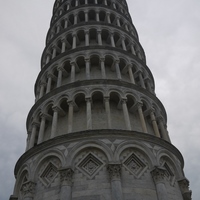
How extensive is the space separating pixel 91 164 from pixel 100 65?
908cm

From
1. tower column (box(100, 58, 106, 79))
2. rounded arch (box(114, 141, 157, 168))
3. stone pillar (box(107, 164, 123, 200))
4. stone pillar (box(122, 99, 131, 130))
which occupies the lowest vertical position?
stone pillar (box(107, 164, 123, 200))

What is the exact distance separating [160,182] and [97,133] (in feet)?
13.8

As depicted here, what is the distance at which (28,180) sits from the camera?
14.7 m

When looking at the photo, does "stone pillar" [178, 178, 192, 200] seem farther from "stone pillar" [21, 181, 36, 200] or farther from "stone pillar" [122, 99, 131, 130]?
"stone pillar" [21, 181, 36, 200]

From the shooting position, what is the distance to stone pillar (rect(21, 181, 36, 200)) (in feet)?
46.0

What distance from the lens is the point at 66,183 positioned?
13.1 m

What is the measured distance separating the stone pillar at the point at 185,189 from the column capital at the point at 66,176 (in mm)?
6422

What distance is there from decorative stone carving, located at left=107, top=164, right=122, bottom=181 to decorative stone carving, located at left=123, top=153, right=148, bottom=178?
77cm

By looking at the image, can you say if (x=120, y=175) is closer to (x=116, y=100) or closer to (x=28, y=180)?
(x=28, y=180)

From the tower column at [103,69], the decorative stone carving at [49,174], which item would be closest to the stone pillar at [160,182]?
the decorative stone carving at [49,174]

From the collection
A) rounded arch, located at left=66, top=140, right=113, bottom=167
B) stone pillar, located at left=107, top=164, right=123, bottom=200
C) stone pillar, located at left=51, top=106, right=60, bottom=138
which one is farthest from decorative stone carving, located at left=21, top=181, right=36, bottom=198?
stone pillar, located at left=107, top=164, right=123, bottom=200

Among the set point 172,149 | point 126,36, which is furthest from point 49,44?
point 172,149

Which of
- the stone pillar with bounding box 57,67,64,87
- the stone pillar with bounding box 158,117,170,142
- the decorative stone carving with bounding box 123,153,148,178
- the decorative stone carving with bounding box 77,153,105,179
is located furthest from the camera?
the stone pillar with bounding box 57,67,64,87

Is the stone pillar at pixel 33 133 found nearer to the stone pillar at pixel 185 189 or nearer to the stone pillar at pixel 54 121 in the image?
the stone pillar at pixel 54 121
